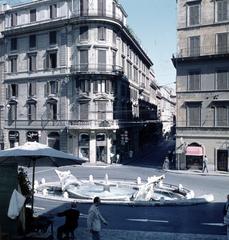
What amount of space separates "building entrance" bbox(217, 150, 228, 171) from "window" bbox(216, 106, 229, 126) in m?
2.76

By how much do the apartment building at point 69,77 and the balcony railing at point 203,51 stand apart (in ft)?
36.9

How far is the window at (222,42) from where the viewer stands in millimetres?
37844

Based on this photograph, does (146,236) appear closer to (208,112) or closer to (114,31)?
(208,112)

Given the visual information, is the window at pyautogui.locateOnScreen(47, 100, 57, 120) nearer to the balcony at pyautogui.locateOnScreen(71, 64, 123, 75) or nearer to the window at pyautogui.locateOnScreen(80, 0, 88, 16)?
the balcony at pyautogui.locateOnScreen(71, 64, 123, 75)

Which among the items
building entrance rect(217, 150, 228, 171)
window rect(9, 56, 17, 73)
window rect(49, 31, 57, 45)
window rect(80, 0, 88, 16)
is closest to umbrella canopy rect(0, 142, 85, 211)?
building entrance rect(217, 150, 228, 171)

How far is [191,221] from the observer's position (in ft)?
59.8

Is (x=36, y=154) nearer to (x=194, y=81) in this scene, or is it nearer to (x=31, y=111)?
(x=194, y=81)

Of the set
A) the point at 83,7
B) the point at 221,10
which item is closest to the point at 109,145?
the point at 83,7

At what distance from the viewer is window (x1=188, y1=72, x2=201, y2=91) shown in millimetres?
38938

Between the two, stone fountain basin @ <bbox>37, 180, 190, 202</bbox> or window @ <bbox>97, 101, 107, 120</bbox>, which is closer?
stone fountain basin @ <bbox>37, 180, 190, 202</bbox>

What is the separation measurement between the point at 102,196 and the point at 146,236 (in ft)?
28.5

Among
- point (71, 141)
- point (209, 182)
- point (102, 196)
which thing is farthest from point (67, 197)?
point (71, 141)

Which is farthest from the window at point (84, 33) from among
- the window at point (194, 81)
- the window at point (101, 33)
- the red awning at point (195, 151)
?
the red awning at point (195, 151)

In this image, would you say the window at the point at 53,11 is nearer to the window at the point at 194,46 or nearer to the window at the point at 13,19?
the window at the point at 13,19
